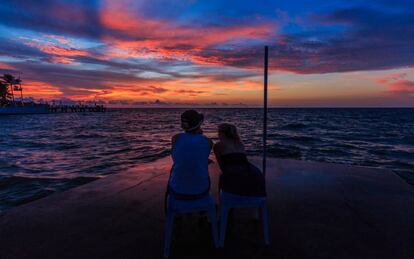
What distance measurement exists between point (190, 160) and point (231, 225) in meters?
1.44

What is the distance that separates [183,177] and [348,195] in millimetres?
3757

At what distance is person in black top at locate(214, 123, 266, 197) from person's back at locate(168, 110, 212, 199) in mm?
314

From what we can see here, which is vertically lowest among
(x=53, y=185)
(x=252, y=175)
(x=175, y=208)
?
(x=53, y=185)

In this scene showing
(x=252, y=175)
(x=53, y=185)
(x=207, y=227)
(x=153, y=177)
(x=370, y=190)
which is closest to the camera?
(x=252, y=175)

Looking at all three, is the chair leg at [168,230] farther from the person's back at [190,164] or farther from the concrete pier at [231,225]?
the person's back at [190,164]

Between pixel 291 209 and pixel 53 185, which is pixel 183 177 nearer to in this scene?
pixel 291 209

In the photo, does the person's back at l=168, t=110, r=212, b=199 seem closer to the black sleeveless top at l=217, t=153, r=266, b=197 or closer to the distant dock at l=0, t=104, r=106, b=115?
the black sleeveless top at l=217, t=153, r=266, b=197

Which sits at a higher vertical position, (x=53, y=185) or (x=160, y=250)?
(x=160, y=250)

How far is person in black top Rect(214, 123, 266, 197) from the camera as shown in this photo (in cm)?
309

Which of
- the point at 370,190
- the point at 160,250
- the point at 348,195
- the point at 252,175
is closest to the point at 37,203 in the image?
the point at 160,250

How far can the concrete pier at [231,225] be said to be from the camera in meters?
3.14

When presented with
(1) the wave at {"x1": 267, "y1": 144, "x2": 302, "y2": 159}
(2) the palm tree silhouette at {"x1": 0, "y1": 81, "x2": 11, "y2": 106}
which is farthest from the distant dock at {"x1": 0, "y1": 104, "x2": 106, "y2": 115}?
(1) the wave at {"x1": 267, "y1": 144, "x2": 302, "y2": 159}

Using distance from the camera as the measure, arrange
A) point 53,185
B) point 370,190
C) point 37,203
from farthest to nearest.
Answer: point 53,185 < point 370,190 < point 37,203

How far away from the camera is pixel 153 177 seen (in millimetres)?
6551
